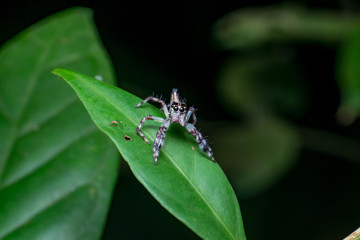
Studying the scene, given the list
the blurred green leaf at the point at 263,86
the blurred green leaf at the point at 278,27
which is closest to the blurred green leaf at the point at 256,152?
the blurred green leaf at the point at 263,86

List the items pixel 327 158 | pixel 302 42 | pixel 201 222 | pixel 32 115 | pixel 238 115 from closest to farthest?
pixel 201 222 < pixel 32 115 < pixel 302 42 < pixel 238 115 < pixel 327 158

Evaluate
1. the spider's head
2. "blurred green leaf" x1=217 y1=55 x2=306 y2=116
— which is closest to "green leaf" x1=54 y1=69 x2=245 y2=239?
the spider's head

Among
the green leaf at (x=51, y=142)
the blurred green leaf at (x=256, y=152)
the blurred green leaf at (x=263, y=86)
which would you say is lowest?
the blurred green leaf at (x=256, y=152)

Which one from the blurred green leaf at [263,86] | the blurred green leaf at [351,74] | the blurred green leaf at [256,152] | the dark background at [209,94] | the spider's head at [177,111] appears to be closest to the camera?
the spider's head at [177,111]

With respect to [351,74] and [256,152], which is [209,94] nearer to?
[256,152]

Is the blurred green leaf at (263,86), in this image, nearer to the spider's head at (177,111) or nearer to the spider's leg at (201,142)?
the spider's head at (177,111)

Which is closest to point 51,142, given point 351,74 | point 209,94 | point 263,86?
point 351,74

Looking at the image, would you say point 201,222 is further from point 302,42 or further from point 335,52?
point 335,52

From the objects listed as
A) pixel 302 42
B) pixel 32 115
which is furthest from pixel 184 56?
pixel 32 115
